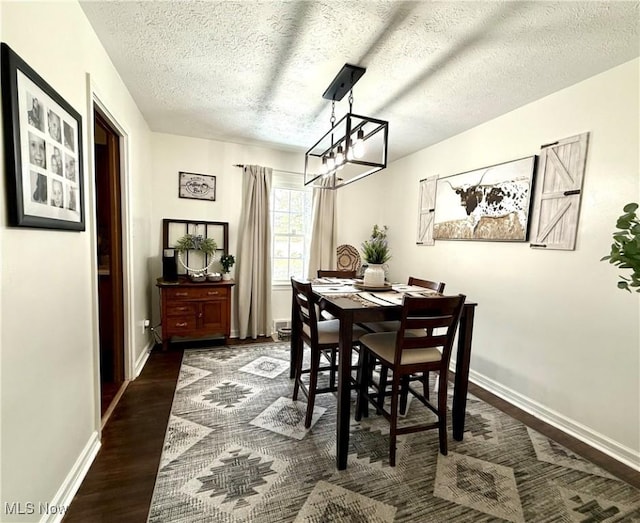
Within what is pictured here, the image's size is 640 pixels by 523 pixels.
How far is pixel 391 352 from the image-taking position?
1.88 m

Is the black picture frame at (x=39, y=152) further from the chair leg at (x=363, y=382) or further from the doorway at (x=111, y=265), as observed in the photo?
the chair leg at (x=363, y=382)

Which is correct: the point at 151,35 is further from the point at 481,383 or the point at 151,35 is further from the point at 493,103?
the point at 481,383

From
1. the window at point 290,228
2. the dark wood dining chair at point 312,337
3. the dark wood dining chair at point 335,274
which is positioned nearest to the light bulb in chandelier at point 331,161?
the dark wood dining chair at point 312,337

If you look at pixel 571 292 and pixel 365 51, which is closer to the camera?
pixel 365 51

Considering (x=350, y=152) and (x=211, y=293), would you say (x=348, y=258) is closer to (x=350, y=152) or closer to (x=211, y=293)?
(x=211, y=293)

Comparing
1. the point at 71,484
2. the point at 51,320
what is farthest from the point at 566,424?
the point at 51,320

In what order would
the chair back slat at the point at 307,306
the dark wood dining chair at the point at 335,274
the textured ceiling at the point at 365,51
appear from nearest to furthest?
the textured ceiling at the point at 365,51 < the chair back slat at the point at 307,306 < the dark wood dining chair at the point at 335,274

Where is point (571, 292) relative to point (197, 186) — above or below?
below

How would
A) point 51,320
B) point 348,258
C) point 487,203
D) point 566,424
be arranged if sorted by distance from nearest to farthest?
1. point 51,320
2. point 566,424
3. point 487,203
4. point 348,258

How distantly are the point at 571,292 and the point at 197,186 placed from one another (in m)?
3.93

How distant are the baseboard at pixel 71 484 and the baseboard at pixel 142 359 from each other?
1.01m

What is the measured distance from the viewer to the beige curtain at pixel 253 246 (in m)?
3.83

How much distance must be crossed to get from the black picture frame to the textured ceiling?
784 millimetres

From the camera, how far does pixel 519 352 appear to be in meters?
2.54
